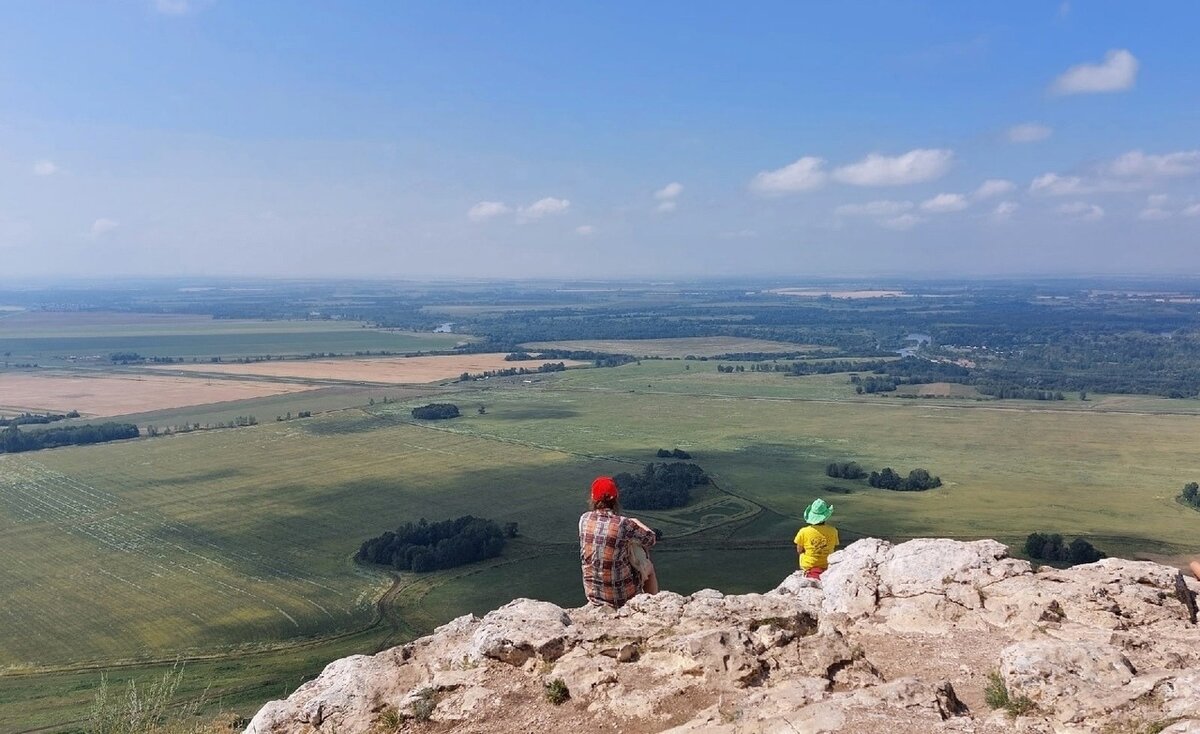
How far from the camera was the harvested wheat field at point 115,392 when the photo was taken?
116m

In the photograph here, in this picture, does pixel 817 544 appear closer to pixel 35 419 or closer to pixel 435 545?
pixel 435 545

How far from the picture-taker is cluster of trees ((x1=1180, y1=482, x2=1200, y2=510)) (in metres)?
64.1

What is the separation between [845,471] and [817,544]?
219 feet

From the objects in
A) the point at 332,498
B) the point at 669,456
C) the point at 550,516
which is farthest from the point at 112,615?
the point at 669,456

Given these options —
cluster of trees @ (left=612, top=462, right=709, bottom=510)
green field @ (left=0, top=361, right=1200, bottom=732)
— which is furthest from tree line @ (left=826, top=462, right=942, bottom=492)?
cluster of trees @ (left=612, top=462, right=709, bottom=510)

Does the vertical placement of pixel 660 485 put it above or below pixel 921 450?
above

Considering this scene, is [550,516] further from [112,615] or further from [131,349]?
[131,349]

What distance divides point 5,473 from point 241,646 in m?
57.4

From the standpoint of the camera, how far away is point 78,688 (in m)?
35.2

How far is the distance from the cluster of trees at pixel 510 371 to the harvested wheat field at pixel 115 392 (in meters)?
29.2

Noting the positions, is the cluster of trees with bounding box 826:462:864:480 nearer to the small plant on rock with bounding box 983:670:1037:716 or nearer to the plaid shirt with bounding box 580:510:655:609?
the plaid shirt with bounding box 580:510:655:609

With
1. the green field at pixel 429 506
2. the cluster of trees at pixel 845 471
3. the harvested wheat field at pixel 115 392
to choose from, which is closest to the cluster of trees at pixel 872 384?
the green field at pixel 429 506

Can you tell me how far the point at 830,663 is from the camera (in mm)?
10523

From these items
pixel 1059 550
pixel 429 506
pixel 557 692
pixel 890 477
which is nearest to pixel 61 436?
pixel 429 506
